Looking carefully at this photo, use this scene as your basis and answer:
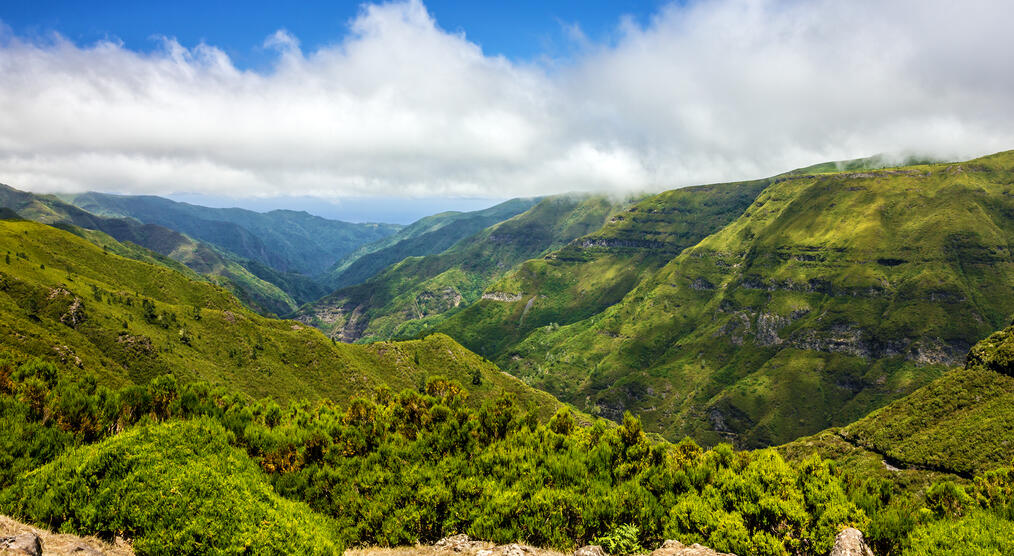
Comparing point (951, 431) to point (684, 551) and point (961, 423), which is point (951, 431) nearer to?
point (961, 423)

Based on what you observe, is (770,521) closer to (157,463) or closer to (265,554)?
(265,554)

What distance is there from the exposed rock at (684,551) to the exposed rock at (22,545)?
2237 centimetres

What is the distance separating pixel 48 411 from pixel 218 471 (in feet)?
39.7

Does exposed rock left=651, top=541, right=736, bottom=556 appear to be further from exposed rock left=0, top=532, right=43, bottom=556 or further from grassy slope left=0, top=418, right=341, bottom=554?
exposed rock left=0, top=532, right=43, bottom=556

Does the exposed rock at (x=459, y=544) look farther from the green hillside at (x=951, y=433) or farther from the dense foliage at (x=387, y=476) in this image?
the green hillside at (x=951, y=433)

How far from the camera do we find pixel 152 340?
141500mm

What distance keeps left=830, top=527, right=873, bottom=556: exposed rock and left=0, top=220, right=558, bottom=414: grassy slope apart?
129868 mm

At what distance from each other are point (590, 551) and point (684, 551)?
14.6ft

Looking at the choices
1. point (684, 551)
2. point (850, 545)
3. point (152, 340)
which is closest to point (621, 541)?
point (684, 551)

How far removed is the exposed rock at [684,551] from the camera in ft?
64.1

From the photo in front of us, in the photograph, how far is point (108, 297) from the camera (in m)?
162

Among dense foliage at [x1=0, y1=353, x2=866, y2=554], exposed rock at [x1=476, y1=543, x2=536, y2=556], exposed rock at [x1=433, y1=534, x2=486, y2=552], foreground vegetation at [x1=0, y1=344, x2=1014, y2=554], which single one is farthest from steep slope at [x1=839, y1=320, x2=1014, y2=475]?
exposed rock at [x1=433, y1=534, x2=486, y2=552]

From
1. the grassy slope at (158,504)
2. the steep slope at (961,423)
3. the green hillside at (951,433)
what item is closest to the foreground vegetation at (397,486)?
the grassy slope at (158,504)

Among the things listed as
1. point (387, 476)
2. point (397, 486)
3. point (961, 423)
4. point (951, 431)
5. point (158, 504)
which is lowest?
point (951, 431)
